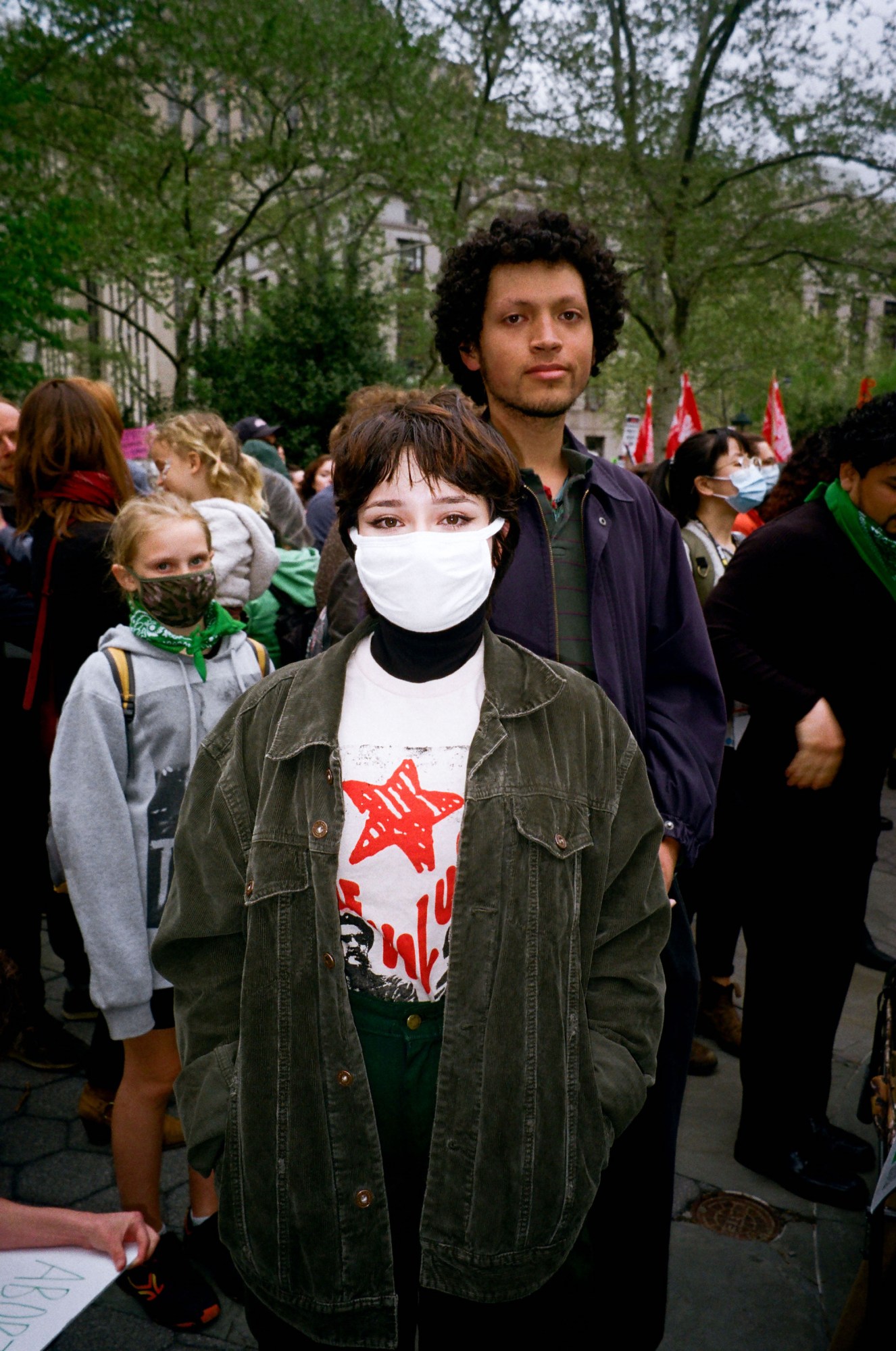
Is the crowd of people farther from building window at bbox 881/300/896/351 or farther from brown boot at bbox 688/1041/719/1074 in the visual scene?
building window at bbox 881/300/896/351

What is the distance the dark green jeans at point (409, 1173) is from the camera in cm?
159

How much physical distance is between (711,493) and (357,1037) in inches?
134

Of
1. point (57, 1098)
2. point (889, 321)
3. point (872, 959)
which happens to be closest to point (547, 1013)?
point (57, 1098)

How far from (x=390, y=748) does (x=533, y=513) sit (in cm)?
66

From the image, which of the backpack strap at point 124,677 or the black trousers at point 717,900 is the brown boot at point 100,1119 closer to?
the backpack strap at point 124,677

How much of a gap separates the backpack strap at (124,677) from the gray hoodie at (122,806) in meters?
0.01

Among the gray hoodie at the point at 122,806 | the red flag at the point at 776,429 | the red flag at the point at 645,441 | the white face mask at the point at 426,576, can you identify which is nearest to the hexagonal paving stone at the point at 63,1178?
the gray hoodie at the point at 122,806

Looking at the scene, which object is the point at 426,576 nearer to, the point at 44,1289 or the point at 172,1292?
the point at 44,1289

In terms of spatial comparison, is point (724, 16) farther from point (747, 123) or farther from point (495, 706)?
point (495, 706)

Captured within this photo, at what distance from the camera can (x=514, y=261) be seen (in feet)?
6.85

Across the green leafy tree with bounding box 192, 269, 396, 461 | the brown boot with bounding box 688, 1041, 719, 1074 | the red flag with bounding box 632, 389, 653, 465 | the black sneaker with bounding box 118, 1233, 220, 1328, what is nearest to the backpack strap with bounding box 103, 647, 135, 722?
the black sneaker with bounding box 118, 1233, 220, 1328

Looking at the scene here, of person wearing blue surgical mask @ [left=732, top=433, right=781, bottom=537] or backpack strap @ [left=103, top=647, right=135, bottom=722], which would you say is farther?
person wearing blue surgical mask @ [left=732, top=433, right=781, bottom=537]

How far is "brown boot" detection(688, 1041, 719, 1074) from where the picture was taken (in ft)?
12.1

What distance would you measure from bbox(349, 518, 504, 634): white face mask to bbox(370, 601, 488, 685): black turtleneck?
0.02m
